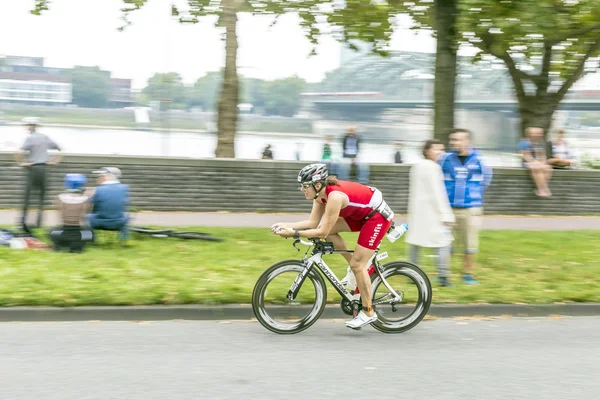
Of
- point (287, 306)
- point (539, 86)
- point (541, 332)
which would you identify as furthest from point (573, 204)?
point (287, 306)

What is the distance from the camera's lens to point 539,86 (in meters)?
18.1

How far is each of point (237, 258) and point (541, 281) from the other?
3.90m

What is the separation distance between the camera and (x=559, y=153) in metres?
17.3

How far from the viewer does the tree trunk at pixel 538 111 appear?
18141 millimetres

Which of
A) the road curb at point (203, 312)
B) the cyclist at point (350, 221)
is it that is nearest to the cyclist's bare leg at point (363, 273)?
the cyclist at point (350, 221)

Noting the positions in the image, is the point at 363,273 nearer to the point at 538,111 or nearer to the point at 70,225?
the point at 70,225

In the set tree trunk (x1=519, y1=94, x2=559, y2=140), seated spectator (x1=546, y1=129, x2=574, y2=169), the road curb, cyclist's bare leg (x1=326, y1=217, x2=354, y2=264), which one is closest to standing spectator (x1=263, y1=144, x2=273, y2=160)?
seated spectator (x1=546, y1=129, x2=574, y2=169)

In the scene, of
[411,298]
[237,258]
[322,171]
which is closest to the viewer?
[322,171]

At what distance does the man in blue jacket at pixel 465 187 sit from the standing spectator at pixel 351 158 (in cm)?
653

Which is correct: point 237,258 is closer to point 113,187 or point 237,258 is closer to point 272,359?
point 113,187

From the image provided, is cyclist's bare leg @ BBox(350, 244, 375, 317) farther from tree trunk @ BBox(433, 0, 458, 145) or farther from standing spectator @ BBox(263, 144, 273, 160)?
standing spectator @ BBox(263, 144, 273, 160)

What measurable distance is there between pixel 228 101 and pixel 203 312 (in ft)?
27.1

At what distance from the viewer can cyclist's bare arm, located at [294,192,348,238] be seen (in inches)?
258

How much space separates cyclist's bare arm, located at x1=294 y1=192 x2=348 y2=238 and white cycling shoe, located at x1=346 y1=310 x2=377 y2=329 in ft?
2.85
